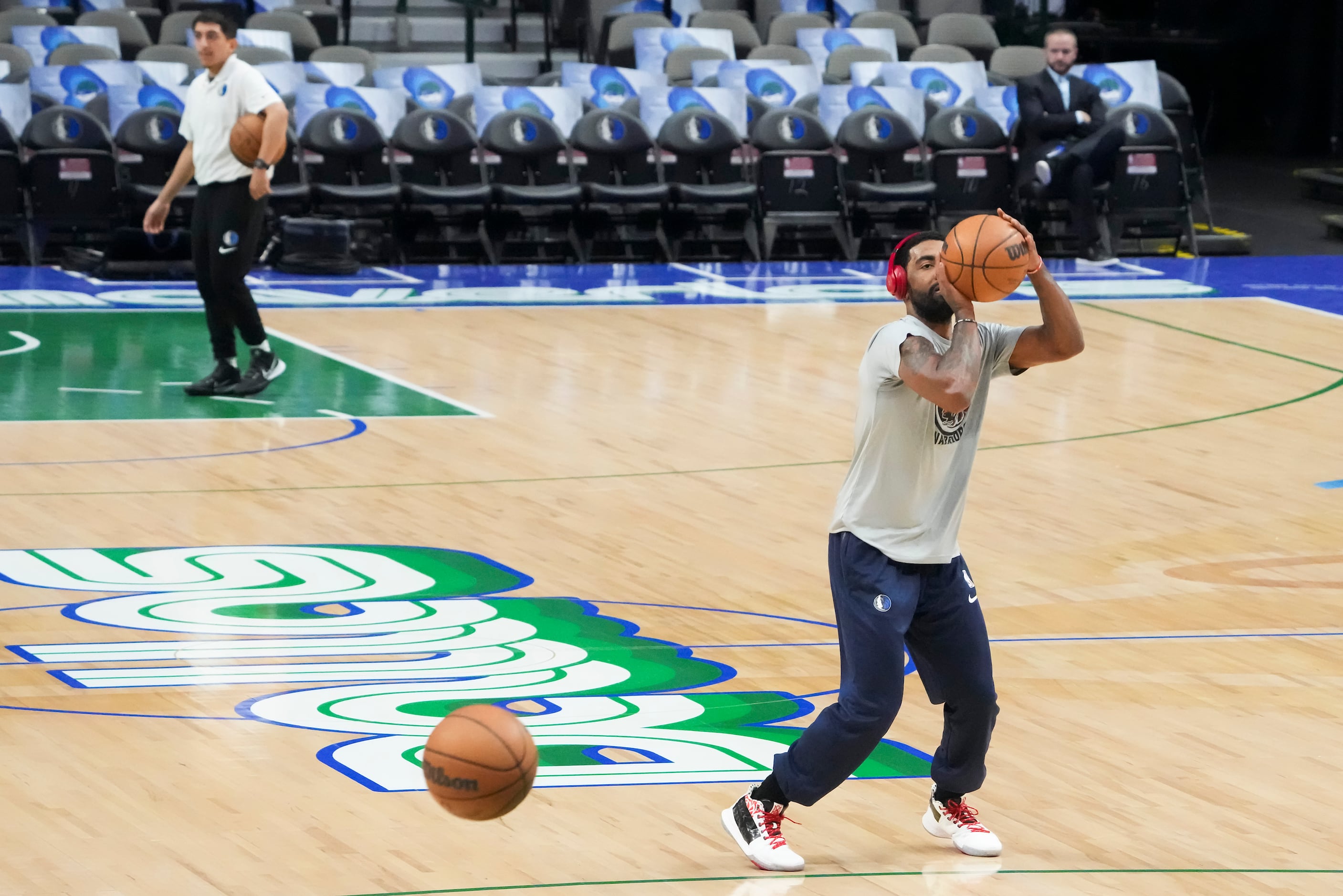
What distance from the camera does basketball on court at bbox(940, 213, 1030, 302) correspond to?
13.1ft

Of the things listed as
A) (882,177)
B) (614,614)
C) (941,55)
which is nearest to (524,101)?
(882,177)

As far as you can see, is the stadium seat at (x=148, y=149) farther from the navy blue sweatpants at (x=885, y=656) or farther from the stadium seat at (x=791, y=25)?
the navy blue sweatpants at (x=885, y=656)

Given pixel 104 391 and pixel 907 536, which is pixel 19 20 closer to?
pixel 104 391

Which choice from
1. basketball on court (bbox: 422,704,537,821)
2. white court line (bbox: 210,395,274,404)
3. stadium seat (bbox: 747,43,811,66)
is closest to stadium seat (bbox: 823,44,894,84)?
stadium seat (bbox: 747,43,811,66)

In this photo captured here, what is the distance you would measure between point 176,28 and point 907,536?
1323 cm

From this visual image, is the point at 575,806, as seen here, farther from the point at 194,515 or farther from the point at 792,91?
the point at 792,91

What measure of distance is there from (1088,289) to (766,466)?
19.1 feet

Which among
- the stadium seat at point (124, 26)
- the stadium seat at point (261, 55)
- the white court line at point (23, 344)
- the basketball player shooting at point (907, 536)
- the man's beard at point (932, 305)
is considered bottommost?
the white court line at point (23, 344)

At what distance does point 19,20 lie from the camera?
15.7 m

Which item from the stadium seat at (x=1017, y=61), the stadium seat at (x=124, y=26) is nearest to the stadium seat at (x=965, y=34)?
the stadium seat at (x=1017, y=61)

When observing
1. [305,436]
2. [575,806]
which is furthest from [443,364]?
[575,806]

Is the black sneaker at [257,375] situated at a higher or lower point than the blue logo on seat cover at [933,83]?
lower

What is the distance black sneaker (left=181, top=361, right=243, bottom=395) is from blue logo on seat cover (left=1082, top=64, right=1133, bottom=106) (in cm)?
908

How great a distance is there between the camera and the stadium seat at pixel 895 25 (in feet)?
57.7
